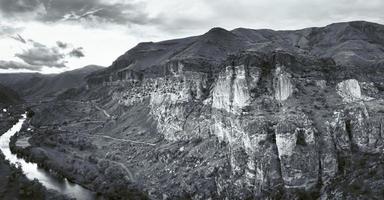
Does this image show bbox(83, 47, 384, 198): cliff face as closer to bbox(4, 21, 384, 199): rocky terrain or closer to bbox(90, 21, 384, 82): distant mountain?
bbox(4, 21, 384, 199): rocky terrain

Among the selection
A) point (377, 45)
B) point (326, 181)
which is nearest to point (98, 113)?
point (377, 45)

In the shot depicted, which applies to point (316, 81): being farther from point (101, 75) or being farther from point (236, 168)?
point (101, 75)

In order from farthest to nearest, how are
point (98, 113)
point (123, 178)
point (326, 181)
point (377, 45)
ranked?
point (98, 113) → point (377, 45) → point (123, 178) → point (326, 181)

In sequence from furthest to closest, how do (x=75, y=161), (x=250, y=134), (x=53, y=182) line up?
1. (x=75, y=161)
2. (x=53, y=182)
3. (x=250, y=134)

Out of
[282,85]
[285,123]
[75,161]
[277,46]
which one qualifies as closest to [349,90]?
[282,85]

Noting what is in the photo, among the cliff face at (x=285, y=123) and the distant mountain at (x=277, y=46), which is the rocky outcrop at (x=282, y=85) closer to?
the cliff face at (x=285, y=123)

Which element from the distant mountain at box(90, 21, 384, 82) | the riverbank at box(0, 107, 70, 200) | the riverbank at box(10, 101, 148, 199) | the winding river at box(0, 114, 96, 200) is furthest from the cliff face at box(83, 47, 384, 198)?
the riverbank at box(0, 107, 70, 200)

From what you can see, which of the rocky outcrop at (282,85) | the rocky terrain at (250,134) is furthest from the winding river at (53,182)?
the rocky outcrop at (282,85)

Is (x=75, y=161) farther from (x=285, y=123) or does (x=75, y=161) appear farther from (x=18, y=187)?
(x=285, y=123)
